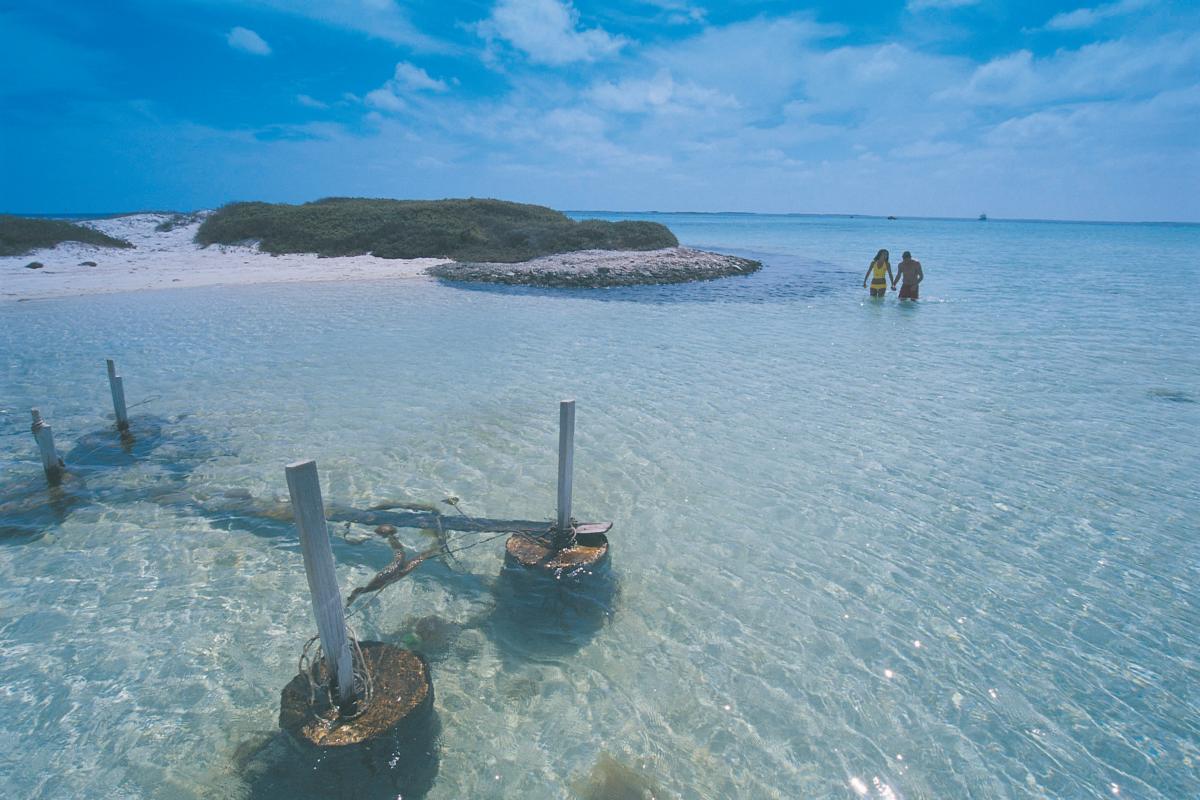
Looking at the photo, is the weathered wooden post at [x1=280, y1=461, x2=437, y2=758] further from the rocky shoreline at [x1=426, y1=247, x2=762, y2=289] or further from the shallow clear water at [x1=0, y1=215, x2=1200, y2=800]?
the rocky shoreline at [x1=426, y1=247, x2=762, y2=289]

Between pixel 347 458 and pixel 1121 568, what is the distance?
36.1ft

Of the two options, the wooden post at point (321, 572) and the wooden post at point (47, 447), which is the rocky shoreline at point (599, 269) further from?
the wooden post at point (321, 572)

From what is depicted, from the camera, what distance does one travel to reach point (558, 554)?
661 cm

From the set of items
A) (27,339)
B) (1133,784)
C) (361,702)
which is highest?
(27,339)

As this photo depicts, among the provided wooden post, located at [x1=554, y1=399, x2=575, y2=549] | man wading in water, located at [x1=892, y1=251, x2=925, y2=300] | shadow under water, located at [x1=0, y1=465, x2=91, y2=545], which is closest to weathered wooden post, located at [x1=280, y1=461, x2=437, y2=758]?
wooden post, located at [x1=554, y1=399, x2=575, y2=549]

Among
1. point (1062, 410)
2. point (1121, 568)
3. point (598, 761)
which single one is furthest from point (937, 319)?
point (598, 761)

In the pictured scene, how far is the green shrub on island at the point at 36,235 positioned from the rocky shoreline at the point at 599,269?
24075mm

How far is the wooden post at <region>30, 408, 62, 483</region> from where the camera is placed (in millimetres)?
8211

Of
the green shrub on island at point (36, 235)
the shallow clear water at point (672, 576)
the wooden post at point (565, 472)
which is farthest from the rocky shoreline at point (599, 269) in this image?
the wooden post at point (565, 472)

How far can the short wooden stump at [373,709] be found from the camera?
4.28 metres

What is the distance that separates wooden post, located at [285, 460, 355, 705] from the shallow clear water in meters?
0.92

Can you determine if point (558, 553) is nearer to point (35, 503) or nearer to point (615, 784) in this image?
point (615, 784)

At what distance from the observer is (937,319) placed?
2275 centimetres

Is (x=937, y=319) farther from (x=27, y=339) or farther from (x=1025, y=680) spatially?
(x=27, y=339)
